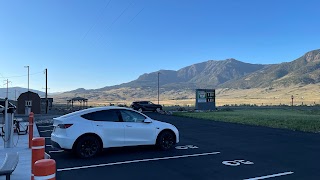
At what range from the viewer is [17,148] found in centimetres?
1160

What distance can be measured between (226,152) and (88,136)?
14.8 feet

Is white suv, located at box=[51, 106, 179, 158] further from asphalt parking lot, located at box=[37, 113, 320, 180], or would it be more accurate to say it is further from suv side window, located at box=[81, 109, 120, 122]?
asphalt parking lot, located at box=[37, 113, 320, 180]

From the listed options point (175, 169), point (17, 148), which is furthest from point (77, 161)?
point (17, 148)

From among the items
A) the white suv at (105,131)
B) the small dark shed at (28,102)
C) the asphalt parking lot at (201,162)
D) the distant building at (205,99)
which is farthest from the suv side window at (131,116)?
the distant building at (205,99)

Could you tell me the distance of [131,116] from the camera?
419 inches

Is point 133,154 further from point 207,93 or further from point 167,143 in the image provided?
point 207,93

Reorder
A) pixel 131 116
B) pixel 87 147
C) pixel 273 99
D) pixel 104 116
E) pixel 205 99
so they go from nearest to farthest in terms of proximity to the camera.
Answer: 1. pixel 87 147
2. pixel 104 116
3. pixel 131 116
4. pixel 205 99
5. pixel 273 99

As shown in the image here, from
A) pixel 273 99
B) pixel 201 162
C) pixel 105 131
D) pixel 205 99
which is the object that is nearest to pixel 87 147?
pixel 105 131

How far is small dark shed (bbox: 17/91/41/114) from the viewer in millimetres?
36500

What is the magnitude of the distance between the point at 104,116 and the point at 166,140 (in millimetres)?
2323

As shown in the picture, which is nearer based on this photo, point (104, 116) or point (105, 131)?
point (105, 131)

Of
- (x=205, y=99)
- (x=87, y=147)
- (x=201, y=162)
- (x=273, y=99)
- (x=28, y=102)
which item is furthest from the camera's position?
(x=273, y=99)

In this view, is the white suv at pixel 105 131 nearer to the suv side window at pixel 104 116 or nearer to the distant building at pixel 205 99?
the suv side window at pixel 104 116

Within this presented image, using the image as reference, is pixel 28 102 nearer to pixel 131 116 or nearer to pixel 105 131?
pixel 131 116
